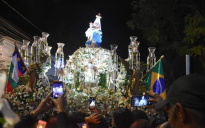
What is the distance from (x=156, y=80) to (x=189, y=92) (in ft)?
23.9

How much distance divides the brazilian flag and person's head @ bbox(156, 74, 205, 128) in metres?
6.77

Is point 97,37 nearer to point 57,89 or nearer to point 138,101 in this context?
point 138,101

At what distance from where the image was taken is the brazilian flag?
8430 millimetres

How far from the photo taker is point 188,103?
1.56m

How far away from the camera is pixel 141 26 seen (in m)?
18.6

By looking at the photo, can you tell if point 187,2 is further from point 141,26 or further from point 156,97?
point 156,97

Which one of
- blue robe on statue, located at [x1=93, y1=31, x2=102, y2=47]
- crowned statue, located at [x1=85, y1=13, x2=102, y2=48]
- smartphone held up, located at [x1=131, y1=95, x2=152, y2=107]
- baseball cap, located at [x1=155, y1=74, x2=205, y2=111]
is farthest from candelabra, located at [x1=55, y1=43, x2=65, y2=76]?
baseball cap, located at [x1=155, y1=74, x2=205, y2=111]

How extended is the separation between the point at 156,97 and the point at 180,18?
15.3m

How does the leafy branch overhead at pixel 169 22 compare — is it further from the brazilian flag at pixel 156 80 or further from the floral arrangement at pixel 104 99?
the brazilian flag at pixel 156 80

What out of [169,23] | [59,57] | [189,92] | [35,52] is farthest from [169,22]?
[189,92]

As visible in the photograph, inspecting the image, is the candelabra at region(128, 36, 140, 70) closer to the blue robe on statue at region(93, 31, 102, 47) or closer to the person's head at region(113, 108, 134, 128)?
the blue robe on statue at region(93, 31, 102, 47)

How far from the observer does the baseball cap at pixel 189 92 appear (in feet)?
5.09

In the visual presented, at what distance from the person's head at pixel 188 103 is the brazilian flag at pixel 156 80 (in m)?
6.77

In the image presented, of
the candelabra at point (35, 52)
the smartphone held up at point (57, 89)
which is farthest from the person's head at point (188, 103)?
the candelabra at point (35, 52)
